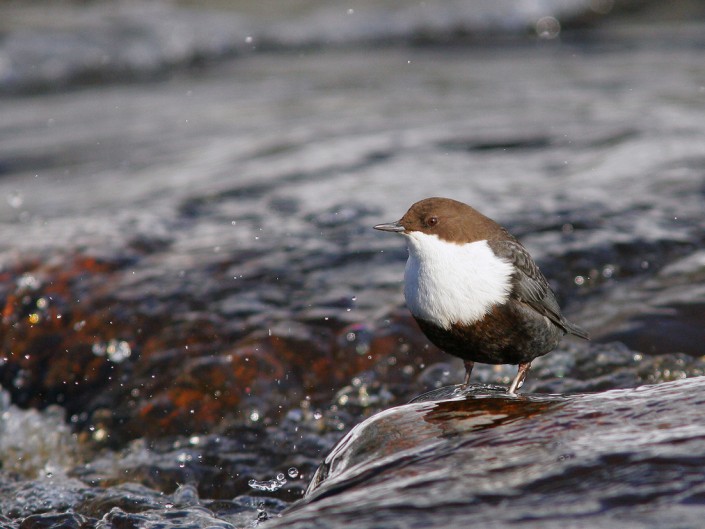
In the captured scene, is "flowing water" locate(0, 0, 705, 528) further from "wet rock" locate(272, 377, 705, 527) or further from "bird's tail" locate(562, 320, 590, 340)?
"bird's tail" locate(562, 320, 590, 340)

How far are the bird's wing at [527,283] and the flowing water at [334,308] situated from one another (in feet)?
1.42

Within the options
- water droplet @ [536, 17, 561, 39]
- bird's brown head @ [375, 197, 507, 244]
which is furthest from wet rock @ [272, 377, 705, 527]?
water droplet @ [536, 17, 561, 39]

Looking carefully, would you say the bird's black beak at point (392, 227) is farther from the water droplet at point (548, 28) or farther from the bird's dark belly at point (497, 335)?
the water droplet at point (548, 28)

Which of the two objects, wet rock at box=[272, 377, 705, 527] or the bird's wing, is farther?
the bird's wing

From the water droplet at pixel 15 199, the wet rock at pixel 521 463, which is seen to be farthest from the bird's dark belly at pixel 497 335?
the water droplet at pixel 15 199

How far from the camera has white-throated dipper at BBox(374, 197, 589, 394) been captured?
3.59 m

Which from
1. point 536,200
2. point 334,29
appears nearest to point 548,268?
point 536,200

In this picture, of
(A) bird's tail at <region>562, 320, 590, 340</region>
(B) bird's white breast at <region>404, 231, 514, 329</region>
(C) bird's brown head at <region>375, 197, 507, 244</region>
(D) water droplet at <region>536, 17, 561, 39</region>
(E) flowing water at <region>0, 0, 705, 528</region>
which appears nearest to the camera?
(E) flowing water at <region>0, 0, 705, 528</region>

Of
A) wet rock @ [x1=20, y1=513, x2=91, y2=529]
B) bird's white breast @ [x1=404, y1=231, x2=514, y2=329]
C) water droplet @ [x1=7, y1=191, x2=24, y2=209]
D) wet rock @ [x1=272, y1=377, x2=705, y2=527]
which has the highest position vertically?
bird's white breast @ [x1=404, y1=231, x2=514, y2=329]

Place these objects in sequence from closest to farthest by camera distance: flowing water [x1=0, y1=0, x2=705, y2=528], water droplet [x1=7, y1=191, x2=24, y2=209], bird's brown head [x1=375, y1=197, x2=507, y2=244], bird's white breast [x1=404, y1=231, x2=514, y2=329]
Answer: flowing water [x1=0, y1=0, x2=705, y2=528] < bird's white breast [x1=404, y1=231, x2=514, y2=329] < bird's brown head [x1=375, y1=197, x2=507, y2=244] < water droplet [x1=7, y1=191, x2=24, y2=209]

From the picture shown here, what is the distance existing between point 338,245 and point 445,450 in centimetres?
355

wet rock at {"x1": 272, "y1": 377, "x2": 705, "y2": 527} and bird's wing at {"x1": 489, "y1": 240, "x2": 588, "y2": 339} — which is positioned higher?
bird's wing at {"x1": 489, "y1": 240, "x2": 588, "y2": 339}

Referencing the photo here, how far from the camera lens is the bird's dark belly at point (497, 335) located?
3.63 m

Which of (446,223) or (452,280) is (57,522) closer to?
(452,280)
